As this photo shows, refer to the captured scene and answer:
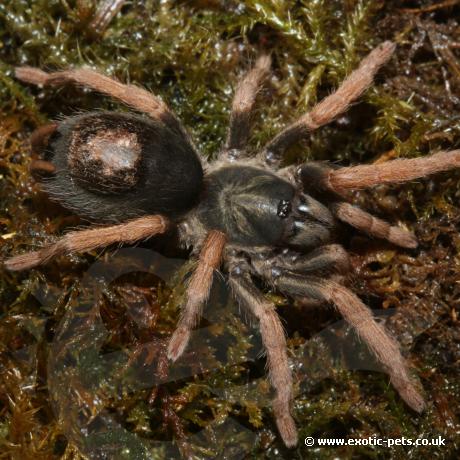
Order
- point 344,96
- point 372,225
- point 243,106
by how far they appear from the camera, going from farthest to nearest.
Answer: point 243,106
point 344,96
point 372,225

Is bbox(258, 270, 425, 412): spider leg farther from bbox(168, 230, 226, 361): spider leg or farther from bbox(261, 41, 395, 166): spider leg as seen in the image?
bbox(261, 41, 395, 166): spider leg

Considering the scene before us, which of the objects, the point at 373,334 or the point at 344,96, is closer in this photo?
the point at 373,334

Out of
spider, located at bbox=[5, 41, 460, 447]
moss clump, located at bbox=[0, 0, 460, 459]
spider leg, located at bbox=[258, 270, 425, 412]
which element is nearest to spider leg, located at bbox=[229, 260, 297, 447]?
spider, located at bbox=[5, 41, 460, 447]

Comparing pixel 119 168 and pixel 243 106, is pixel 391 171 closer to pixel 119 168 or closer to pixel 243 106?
pixel 243 106

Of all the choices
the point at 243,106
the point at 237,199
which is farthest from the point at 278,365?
the point at 243,106

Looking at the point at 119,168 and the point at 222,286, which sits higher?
the point at 119,168

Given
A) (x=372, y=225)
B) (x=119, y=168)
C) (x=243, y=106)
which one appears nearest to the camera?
(x=119, y=168)

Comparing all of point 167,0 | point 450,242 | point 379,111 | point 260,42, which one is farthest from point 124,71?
point 450,242
